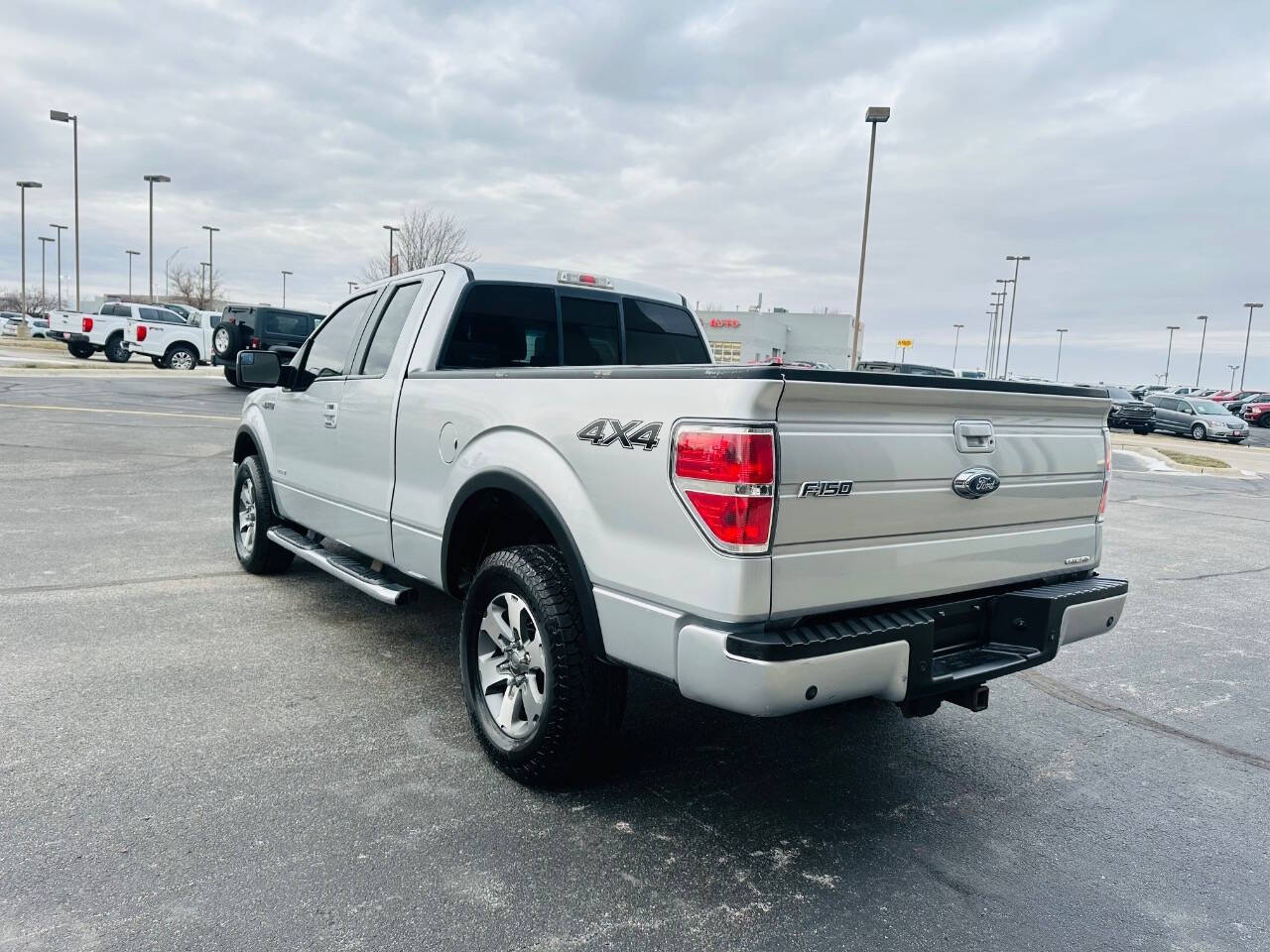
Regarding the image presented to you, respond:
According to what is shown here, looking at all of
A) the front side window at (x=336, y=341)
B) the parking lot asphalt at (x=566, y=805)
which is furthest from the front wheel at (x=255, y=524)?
the front side window at (x=336, y=341)

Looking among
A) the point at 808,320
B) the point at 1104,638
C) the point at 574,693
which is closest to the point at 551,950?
the point at 574,693

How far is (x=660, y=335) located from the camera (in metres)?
5.41

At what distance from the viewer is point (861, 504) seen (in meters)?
2.90

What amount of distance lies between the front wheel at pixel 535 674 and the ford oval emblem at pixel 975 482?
132 cm

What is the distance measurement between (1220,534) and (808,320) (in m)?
72.3

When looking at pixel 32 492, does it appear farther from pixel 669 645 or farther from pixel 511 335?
pixel 669 645

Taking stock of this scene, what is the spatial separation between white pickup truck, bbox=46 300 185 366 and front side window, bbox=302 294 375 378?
90.9ft

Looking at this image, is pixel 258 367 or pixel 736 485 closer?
pixel 736 485

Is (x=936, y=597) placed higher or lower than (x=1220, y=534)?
higher

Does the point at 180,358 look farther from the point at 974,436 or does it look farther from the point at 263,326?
the point at 974,436

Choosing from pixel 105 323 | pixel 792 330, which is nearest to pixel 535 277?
pixel 105 323

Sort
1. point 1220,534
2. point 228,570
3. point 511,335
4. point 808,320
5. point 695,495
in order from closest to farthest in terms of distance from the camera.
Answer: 1. point 695,495
2. point 511,335
3. point 228,570
4. point 1220,534
5. point 808,320

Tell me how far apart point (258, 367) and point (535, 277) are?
192 cm

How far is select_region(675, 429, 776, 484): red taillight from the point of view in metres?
2.64
